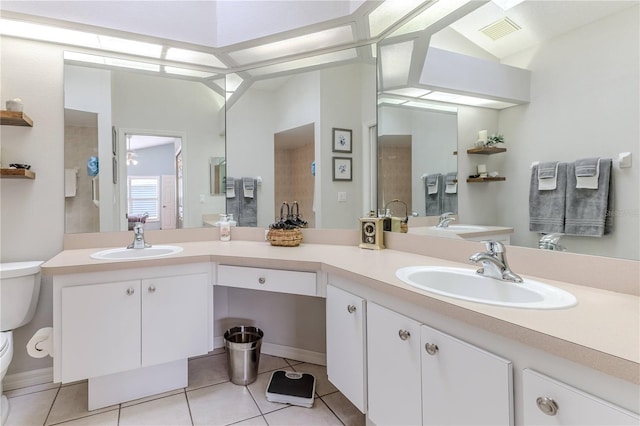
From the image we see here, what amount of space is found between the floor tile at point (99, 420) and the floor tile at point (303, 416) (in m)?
Answer: 0.79

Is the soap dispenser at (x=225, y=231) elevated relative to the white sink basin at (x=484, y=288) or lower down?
elevated

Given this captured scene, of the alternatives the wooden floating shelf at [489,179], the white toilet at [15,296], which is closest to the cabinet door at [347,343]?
the wooden floating shelf at [489,179]

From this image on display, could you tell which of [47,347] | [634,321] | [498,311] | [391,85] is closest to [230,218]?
[47,347]

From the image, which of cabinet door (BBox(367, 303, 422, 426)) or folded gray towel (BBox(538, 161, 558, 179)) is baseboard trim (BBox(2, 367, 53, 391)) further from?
folded gray towel (BBox(538, 161, 558, 179))

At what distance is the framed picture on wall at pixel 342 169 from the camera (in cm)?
218

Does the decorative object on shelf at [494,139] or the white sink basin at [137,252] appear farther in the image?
the white sink basin at [137,252]

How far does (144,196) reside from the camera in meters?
2.21

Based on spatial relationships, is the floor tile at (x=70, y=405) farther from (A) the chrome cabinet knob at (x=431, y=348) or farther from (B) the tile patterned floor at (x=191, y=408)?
(A) the chrome cabinet knob at (x=431, y=348)

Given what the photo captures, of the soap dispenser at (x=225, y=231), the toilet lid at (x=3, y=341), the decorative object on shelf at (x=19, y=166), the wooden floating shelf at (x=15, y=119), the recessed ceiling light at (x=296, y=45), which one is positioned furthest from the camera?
the soap dispenser at (x=225, y=231)

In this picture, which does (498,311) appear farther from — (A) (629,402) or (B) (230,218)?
(B) (230,218)

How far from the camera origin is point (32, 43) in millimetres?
1938

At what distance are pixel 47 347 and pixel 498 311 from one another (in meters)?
2.14

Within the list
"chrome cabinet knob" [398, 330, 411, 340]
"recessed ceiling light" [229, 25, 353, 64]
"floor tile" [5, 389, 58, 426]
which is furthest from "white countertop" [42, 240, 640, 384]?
"recessed ceiling light" [229, 25, 353, 64]

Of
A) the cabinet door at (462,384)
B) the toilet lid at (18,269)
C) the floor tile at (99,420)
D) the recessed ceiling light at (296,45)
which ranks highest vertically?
the recessed ceiling light at (296,45)
